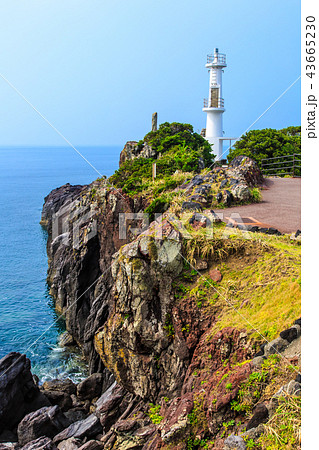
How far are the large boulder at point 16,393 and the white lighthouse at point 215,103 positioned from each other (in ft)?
120

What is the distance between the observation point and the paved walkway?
535 inches

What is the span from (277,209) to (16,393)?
35.7 feet

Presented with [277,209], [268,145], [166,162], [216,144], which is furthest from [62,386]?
[216,144]

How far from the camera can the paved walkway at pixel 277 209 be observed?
13.6m

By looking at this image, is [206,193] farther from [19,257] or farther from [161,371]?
[19,257]

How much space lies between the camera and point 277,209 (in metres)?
15.7

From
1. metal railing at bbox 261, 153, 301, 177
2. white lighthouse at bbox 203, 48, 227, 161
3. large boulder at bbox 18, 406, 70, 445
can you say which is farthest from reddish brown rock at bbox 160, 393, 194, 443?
white lighthouse at bbox 203, 48, 227, 161

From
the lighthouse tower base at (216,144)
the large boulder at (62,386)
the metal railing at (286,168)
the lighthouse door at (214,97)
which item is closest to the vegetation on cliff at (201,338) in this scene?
the large boulder at (62,386)

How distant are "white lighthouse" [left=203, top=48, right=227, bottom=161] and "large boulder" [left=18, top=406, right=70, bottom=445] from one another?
38.6m

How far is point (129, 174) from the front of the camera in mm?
27016

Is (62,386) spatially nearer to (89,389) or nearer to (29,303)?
(89,389)

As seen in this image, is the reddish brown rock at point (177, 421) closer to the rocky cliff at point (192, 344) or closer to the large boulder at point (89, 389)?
the rocky cliff at point (192, 344)

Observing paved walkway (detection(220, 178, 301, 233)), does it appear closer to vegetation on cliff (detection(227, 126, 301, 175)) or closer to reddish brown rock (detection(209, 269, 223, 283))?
reddish brown rock (detection(209, 269, 223, 283))
